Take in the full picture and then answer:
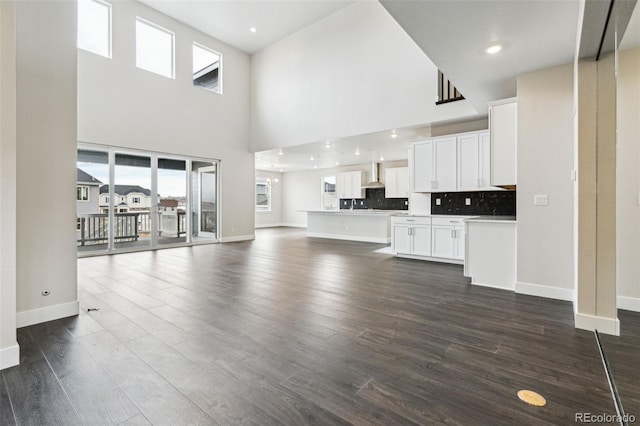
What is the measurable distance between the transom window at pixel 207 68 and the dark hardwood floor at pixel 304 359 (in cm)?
642

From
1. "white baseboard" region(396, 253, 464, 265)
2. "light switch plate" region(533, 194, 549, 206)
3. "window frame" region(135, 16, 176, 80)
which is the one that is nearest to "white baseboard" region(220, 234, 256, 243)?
"window frame" region(135, 16, 176, 80)

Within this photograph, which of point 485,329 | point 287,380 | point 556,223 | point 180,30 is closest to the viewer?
point 287,380

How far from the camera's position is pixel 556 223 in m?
3.28

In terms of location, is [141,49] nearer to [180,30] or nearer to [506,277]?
[180,30]

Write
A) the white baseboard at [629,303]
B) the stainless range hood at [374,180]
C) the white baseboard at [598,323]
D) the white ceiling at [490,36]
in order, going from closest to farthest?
the white baseboard at [629,303]
the white ceiling at [490,36]
the white baseboard at [598,323]
the stainless range hood at [374,180]

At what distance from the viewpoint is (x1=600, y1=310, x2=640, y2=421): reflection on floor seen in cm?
159

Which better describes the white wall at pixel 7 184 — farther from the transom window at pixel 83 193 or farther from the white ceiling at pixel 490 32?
the transom window at pixel 83 193

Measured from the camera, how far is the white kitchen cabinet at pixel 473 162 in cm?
516

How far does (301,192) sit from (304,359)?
1215 cm

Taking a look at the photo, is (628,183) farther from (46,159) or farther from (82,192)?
(82,192)

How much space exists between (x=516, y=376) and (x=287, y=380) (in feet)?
4.59

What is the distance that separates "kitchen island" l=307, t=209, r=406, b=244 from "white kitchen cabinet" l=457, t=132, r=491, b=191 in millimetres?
2752

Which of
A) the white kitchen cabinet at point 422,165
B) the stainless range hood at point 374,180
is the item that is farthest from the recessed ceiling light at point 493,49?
the stainless range hood at point 374,180

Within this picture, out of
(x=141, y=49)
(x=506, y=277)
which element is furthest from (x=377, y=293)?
(x=141, y=49)
